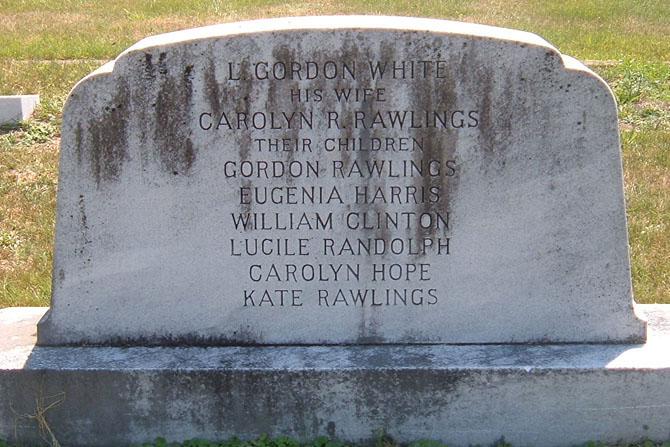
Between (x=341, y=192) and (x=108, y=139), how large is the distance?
0.98 meters

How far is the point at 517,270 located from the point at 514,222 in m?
0.21

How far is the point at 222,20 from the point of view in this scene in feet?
49.5

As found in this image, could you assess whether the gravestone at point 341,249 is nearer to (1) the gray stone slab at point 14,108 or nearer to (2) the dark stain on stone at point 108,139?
(2) the dark stain on stone at point 108,139

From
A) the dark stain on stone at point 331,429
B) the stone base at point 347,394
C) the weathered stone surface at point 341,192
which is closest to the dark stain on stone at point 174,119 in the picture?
the weathered stone surface at point 341,192

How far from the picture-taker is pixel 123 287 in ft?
12.7

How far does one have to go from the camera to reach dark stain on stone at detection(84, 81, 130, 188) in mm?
3648

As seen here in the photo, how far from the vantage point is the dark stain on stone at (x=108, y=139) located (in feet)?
12.0

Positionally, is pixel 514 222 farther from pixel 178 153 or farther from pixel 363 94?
pixel 178 153

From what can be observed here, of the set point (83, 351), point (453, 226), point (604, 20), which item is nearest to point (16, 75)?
point (83, 351)

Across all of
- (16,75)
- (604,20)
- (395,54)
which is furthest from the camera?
(604,20)

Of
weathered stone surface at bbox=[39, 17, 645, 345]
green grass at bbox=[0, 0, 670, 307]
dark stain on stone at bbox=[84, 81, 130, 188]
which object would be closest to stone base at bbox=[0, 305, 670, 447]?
weathered stone surface at bbox=[39, 17, 645, 345]

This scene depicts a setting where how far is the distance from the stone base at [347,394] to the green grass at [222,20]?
1480 millimetres

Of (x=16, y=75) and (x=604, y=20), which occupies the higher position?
(x=604, y=20)

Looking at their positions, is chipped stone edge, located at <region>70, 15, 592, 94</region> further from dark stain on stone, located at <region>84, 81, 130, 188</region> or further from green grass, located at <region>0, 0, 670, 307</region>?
green grass, located at <region>0, 0, 670, 307</region>
